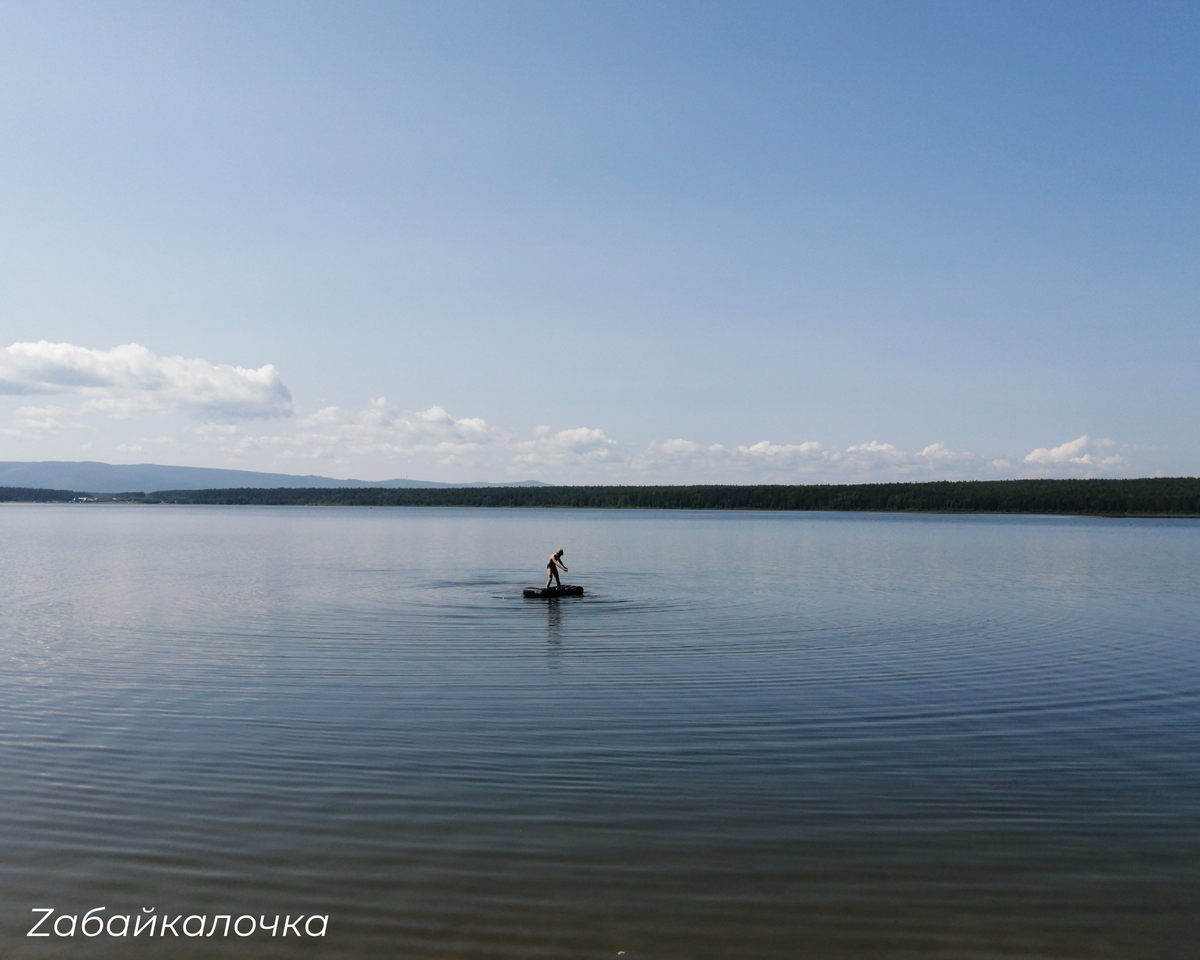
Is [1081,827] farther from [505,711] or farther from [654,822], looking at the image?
[505,711]

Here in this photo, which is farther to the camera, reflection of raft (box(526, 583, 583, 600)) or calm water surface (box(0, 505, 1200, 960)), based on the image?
reflection of raft (box(526, 583, 583, 600))

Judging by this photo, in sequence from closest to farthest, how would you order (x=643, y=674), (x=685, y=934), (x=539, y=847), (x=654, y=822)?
(x=685, y=934) → (x=539, y=847) → (x=654, y=822) → (x=643, y=674)

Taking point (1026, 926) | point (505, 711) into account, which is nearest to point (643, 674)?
point (505, 711)

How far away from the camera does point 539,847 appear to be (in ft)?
28.3

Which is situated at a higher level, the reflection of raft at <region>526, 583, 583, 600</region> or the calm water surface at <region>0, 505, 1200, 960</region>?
the reflection of raft at <region>526, 583, 583, 600</region>

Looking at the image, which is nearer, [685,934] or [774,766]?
[685,934]

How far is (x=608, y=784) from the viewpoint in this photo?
10.7 meters

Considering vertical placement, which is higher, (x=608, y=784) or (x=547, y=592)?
(x=547, y=592)

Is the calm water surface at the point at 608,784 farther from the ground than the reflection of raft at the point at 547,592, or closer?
closer

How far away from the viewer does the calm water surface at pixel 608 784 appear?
728cm

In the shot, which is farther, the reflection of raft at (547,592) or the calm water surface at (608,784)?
the reflection of raft at (547,592)

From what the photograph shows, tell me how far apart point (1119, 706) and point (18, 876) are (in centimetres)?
1604

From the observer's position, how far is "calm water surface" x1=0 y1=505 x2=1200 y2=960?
7.28 m

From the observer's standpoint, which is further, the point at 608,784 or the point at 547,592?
the point at 547,592
